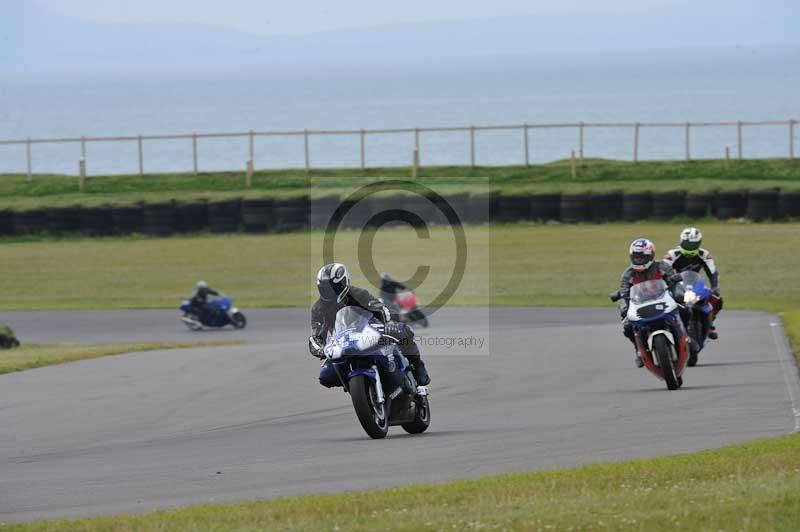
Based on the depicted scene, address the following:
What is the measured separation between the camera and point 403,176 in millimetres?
51281

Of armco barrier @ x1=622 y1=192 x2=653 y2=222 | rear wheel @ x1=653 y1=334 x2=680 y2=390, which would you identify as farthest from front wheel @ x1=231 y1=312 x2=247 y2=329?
armco barrier @ x1=622 y1=192 x2=653 y2=222

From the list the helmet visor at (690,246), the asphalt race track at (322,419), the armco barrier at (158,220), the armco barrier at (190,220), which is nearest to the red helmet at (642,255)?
the asphalt race track at (322,419)

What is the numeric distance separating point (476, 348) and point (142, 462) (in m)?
11.7

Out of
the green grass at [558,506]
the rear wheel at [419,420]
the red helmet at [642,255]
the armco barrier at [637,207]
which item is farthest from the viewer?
the armco barrier at [637,207]

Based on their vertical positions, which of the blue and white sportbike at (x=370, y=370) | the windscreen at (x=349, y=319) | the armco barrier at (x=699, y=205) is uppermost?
the armco barrier at (x=699, y=205)

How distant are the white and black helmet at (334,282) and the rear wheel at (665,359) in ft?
15.2

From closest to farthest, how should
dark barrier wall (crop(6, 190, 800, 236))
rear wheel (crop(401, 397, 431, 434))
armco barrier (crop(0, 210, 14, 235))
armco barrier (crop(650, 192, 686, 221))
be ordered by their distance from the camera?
rear wheel (crop(401, 397, 431, 434))
armco barrier (crop(650, 192, 686, 221))
dark barrier wall (crop(6, 190, 800, 236))
armco barrier (crop(0, 210, 14, 235))

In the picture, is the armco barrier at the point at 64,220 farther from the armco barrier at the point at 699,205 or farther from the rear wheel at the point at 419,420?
the rear wheel at the point at 419,420

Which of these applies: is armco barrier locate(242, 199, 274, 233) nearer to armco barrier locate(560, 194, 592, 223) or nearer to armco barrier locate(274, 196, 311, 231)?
armco barrier locate(274, 196, 311, 231)

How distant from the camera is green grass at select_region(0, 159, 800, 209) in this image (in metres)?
46.9

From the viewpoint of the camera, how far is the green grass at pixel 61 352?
21188mm

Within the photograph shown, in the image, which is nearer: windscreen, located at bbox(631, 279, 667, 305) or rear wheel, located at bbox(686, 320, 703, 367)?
windscreen, located at bbox(631, 279, 667, 305)

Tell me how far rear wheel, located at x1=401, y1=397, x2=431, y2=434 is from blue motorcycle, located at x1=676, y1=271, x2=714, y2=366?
567cm

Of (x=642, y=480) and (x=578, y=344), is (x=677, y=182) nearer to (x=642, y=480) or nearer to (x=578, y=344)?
(x=578, y=344)
